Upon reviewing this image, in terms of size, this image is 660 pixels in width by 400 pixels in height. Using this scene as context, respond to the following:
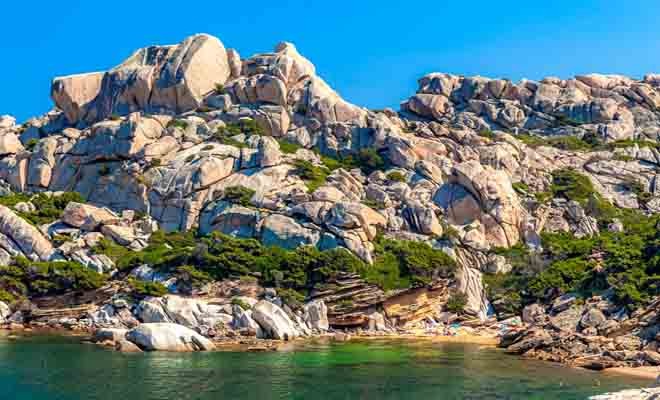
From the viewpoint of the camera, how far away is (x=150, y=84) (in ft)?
359

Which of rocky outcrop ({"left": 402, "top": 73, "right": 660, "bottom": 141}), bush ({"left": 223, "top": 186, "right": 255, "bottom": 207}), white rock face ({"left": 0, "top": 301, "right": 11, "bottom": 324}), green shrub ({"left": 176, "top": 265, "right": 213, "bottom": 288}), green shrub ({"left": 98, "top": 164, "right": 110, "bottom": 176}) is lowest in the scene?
white rock face ({"left": 0, "top": 301, "right": 11, "bottom": 324})

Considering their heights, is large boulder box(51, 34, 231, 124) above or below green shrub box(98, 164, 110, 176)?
above

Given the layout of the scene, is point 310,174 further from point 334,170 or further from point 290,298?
point 290,298

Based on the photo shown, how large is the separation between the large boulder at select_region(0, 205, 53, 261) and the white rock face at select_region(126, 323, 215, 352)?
91.0 feet

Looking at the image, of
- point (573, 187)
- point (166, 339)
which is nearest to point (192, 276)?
point (166, 339)

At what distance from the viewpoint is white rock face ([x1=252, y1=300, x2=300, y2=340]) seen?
6256 cm

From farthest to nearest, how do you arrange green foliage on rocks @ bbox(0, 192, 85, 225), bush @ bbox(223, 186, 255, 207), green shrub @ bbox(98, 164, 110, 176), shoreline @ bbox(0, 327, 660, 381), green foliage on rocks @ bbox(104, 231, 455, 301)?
green shrub @ bbox(98, 164, 110, 176), bush @ bbox(223, 186, 255, 207), green foliage on rocks @ bbox(0, 192, 85, 225), green foliage on rocks @ bbox(104, 231, 455, 301), shoreline @ bbox(0, 327, 660, 381)

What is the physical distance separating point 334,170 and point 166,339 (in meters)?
50.1

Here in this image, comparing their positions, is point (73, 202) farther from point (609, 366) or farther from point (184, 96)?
point (609, 366)

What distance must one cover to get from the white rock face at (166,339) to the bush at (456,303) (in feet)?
103

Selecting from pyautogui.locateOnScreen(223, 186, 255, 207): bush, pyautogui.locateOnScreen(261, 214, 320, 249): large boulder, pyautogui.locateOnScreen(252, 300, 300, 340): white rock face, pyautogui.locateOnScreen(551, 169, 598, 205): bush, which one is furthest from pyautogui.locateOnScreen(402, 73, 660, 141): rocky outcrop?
pyautogui.locateOnScreen(252, 300, 300, 340): white rock face

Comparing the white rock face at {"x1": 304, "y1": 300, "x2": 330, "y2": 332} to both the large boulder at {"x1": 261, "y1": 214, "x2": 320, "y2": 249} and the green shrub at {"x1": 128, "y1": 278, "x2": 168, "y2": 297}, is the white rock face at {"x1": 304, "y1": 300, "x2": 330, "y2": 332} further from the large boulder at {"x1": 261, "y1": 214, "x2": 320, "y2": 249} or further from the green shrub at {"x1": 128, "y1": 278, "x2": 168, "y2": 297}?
the green shrub at {"x1": 128, "y1": 278, "x2": 168, "y2": 297}

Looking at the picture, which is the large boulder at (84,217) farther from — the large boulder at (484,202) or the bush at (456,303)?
the large boulder at (484,202)

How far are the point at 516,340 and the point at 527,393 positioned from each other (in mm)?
21709
